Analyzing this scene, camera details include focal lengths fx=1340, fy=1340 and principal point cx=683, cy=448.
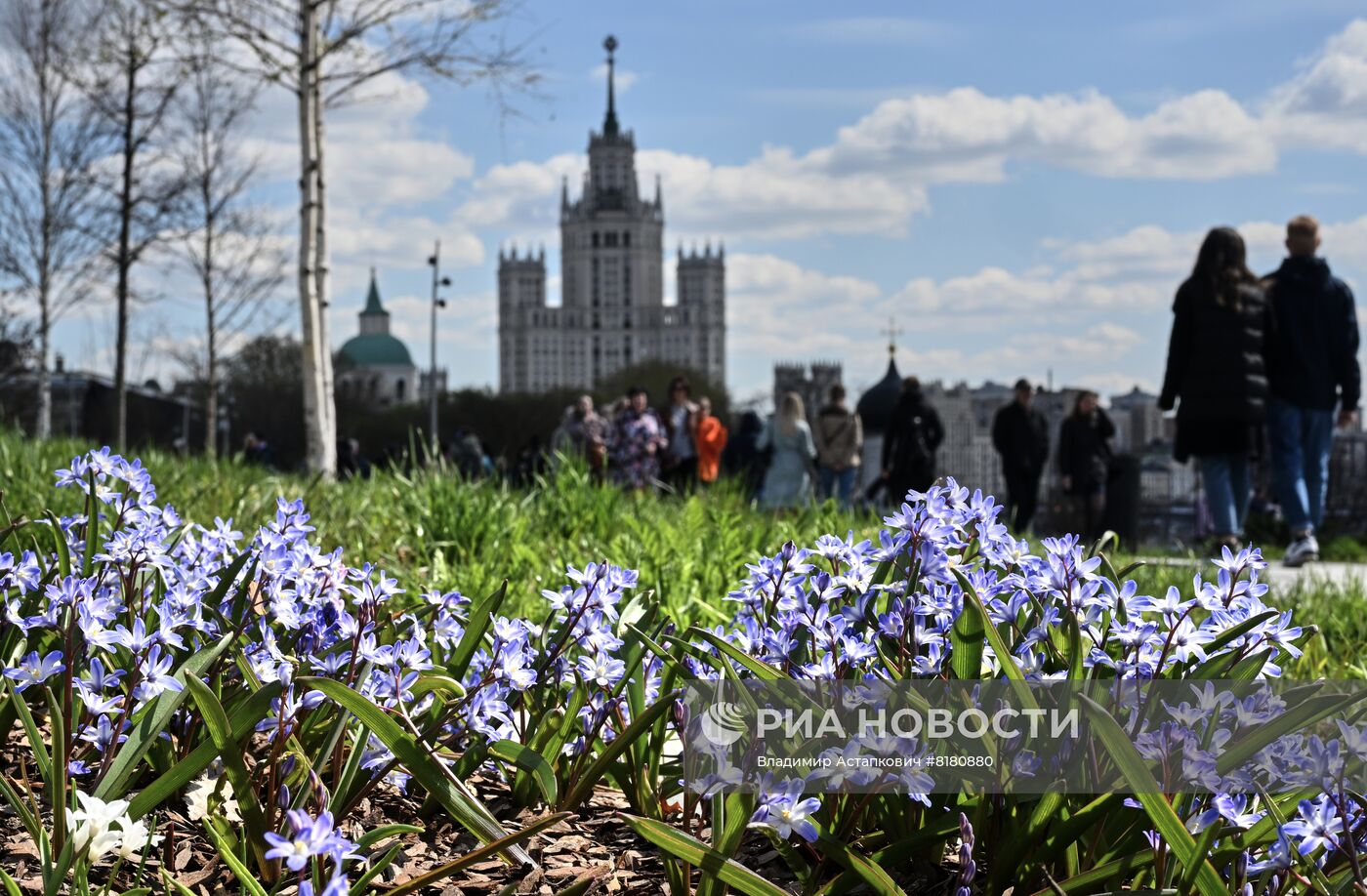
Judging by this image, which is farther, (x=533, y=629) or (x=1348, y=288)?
(x=1348, y=288)

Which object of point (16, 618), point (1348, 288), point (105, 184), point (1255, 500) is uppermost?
point (105, 184)

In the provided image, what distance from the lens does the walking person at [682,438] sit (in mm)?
12492

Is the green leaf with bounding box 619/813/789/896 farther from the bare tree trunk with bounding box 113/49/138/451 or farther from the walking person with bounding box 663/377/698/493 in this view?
the bare tree trunk with bounding box 113/49/138/451

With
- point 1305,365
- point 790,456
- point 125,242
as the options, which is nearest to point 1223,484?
point 1305,365

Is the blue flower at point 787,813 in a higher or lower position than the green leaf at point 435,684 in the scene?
lower

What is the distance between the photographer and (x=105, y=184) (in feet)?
61.8

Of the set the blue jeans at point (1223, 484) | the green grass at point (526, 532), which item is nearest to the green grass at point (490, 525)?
the green grass at point (526, 532)

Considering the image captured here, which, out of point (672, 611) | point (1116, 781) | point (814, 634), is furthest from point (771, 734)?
point (672, 611)

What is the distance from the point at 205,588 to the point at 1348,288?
8.28 m

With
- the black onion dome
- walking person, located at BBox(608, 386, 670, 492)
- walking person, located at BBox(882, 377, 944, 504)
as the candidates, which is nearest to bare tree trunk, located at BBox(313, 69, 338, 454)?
walking person, located at BBox(608, 386, 670, 492)

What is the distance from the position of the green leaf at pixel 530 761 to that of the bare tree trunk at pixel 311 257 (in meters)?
8.18

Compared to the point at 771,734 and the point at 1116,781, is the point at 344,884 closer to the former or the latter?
the point at 771,734

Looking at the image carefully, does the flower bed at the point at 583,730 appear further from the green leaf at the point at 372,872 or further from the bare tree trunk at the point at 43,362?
the bare tree trunk at the point at 43,362

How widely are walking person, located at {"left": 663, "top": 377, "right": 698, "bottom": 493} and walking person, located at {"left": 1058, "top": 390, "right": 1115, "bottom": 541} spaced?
132 inches
